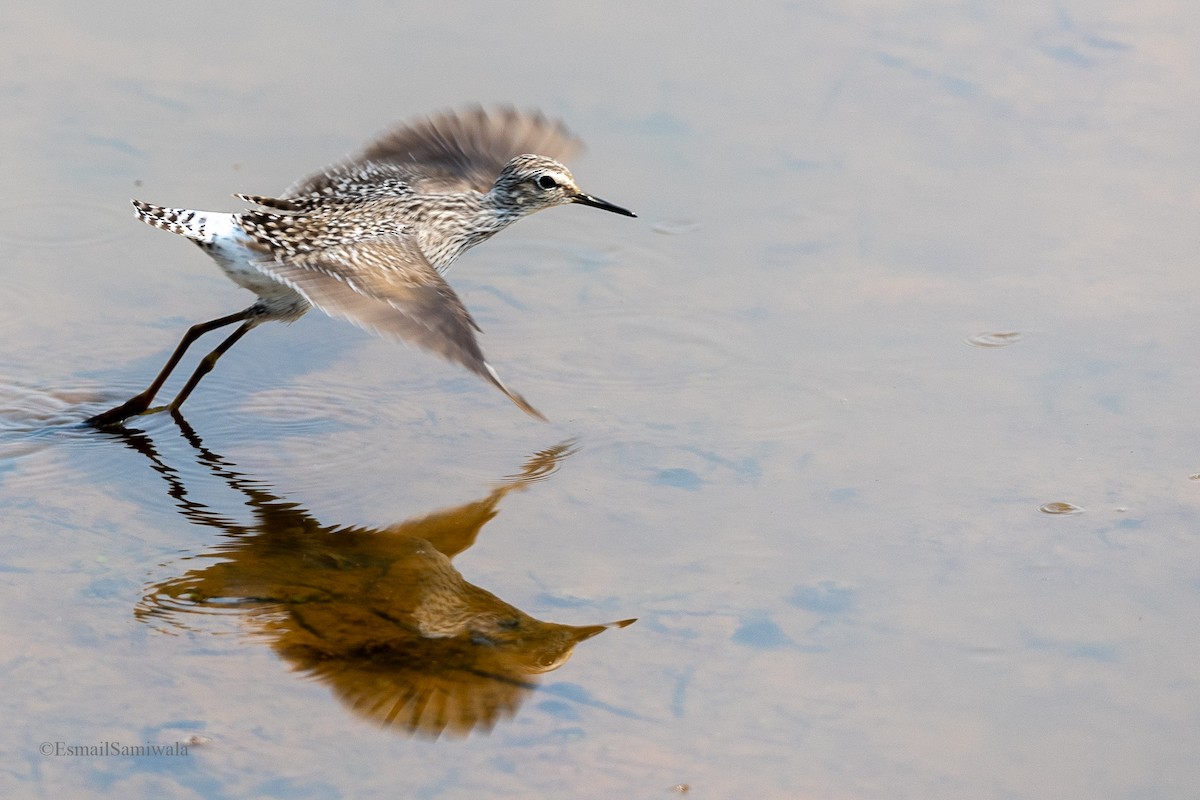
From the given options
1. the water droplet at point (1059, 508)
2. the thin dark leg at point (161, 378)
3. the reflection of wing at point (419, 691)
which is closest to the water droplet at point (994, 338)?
the water droplet at point (1059, 508)

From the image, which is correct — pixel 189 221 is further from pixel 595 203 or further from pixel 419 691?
pixel 419 691

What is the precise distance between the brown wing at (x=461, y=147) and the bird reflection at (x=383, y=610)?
235cm

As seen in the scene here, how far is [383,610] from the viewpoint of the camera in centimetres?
605

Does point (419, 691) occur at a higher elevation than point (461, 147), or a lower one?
lower

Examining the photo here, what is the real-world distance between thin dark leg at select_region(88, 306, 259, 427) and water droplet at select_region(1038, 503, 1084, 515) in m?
4.05

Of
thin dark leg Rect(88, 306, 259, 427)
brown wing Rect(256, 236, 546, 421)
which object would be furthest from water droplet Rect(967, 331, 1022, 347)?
thin dark leg Rect(88, 306, 259, 427)

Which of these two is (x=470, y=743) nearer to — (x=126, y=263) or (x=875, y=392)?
(x=875, y=392)

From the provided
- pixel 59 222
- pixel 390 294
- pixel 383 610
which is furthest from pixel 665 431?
pixel 59 222

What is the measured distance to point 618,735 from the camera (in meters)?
5.39

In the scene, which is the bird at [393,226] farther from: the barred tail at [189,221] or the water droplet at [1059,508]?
the water droplet at [1059,508]

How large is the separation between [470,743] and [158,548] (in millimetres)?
1914

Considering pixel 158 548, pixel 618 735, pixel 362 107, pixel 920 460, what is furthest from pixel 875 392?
pixel 362 107

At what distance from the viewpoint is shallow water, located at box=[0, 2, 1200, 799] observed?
5.44m

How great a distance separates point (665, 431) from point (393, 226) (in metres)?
1.84
